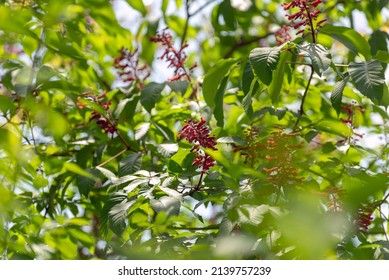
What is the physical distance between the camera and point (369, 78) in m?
1.19

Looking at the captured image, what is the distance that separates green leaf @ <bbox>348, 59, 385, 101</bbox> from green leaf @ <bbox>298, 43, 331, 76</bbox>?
0.06m

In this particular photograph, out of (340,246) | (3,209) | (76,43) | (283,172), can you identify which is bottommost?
(340,246)

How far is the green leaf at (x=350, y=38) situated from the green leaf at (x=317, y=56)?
121 millimetres

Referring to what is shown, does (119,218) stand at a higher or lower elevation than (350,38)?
lower

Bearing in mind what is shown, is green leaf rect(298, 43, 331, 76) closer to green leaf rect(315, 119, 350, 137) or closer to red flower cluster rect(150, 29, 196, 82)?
green leaf rect(315, 119, 350, 137)

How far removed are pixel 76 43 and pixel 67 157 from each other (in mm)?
391

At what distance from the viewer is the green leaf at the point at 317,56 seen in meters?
1.16

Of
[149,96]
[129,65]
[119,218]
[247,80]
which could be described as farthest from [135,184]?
[129,65]

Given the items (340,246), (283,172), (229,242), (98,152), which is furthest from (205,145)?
(98,152)

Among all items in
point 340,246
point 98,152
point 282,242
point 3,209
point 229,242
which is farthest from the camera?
point 98,152

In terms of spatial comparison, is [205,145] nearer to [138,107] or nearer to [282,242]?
[282,242]

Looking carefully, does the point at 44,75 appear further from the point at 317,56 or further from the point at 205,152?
the point at 317,56

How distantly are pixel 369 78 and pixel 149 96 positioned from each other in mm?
617

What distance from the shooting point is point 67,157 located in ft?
6.48
